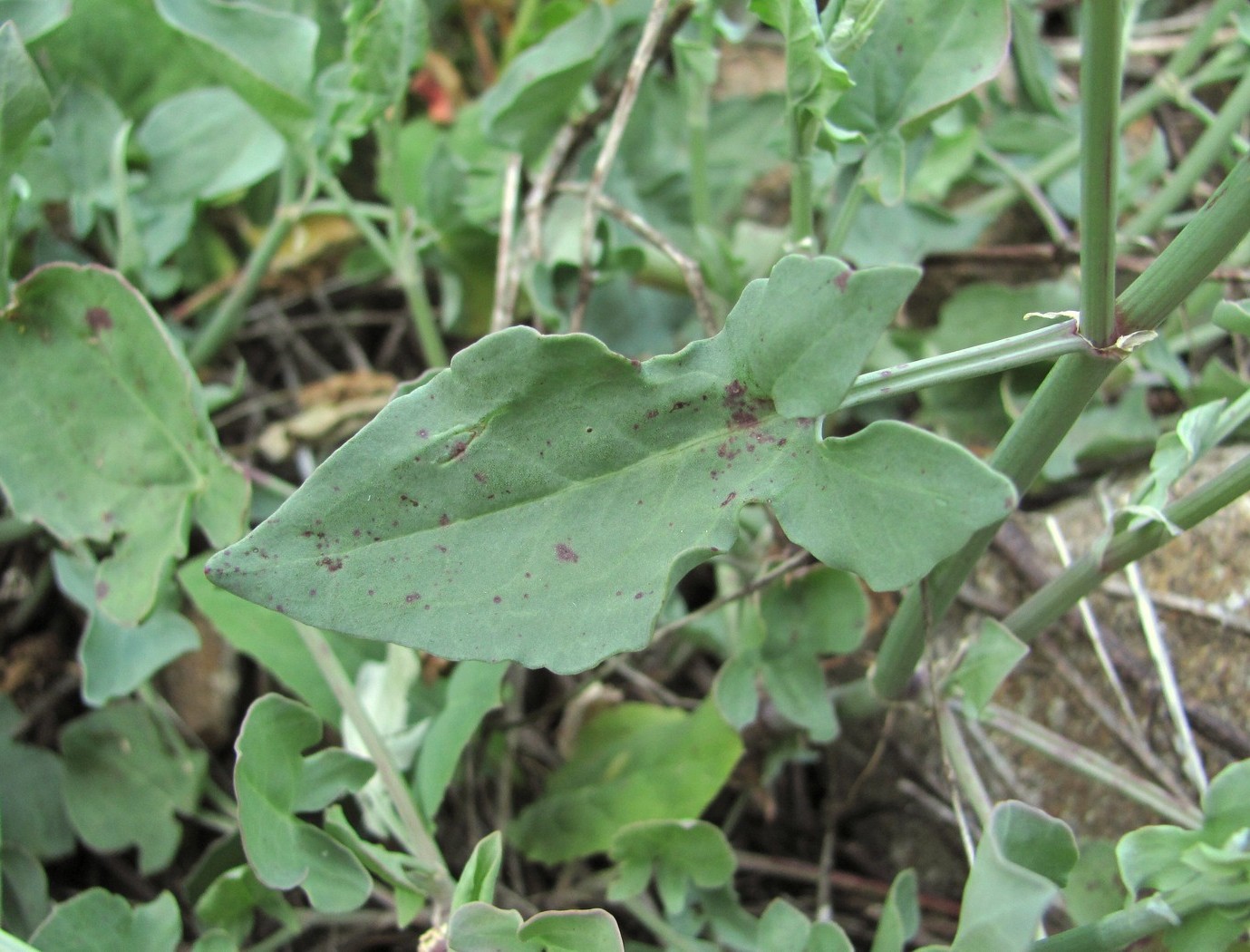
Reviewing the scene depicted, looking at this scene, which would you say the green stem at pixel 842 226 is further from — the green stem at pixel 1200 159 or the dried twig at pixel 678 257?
the green stem at pixel 1200 159

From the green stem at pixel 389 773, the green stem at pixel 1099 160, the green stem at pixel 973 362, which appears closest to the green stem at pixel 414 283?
the green stem at pixel 389 773

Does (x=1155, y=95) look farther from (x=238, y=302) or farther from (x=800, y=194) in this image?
(x=238, y=302)

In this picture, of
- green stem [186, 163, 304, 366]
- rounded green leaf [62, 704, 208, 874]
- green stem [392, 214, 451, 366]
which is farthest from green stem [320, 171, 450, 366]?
rounded green leaf [62, 704, 208, 874]

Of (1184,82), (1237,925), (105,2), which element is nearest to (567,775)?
(1237,925)

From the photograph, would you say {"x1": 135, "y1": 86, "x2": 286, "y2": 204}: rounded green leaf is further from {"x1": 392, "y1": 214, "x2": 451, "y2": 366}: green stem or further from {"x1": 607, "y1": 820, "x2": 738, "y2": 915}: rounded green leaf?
{"x1": 607, "y1": 820, "x2": 738, "y2": 915}: rounded green leaf

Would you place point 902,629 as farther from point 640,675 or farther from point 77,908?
point 77,908

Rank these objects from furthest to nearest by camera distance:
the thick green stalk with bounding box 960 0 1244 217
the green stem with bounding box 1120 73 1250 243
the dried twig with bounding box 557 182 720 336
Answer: the thick green stalk with bounding box 960 0 1244 217 → the green stem with bounding box 1120 73 1250 243 → the dried twig with bounding box 557 182 720 336

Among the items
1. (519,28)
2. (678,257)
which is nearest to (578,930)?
(678,257)
